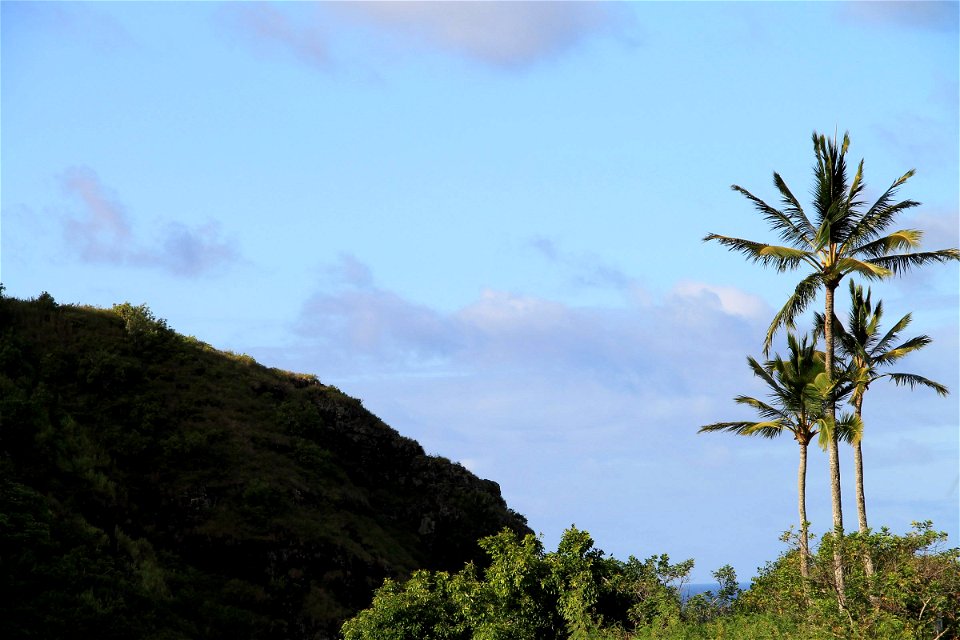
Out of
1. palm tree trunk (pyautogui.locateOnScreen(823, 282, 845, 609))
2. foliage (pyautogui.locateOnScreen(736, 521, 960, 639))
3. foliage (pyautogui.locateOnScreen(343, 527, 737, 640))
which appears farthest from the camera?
palm tree trunk (pyautogui.locateOnScreen(823, 282, 845, 609))

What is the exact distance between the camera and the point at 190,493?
55.7m

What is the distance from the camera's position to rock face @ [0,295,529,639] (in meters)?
45.3

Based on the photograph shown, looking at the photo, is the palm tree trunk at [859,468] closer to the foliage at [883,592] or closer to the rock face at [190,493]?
the foliage at [883,592]

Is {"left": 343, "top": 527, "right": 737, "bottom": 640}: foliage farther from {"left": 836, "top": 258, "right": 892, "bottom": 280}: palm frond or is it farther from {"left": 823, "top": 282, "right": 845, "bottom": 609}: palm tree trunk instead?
{"left": 836, "top": 258, "right": 892, "bottom": 280}: palm frond

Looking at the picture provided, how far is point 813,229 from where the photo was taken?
4091cm

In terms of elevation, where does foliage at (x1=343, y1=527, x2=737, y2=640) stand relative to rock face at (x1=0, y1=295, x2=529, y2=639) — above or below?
below

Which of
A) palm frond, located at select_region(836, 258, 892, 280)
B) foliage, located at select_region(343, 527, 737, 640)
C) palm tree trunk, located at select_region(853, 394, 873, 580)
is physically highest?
palm frond, located at select_region(836, 258, 892, 280)

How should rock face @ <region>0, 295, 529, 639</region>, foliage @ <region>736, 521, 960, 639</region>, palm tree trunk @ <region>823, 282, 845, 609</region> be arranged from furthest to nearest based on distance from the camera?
rock face @ <region>0, 295, 529, 639</region> < palm tree trunk @ <region>823, 282, 845, 609</region> < foliage @ <region>736, 521, 960, 639</region>

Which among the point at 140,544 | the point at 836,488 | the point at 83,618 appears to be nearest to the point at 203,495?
the point at 140,544

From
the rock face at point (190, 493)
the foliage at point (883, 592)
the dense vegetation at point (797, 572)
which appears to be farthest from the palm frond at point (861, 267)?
the rock face at point (190, 493)

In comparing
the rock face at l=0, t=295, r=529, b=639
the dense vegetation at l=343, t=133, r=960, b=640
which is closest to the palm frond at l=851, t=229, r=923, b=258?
the dense vegetation at l=343, t=133, r=960, b=640

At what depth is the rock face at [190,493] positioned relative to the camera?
149 feet

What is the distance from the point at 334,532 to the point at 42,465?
1515 centimetres

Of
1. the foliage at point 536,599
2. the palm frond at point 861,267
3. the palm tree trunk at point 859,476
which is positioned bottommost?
the foliage at point 536,599
